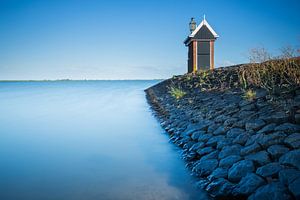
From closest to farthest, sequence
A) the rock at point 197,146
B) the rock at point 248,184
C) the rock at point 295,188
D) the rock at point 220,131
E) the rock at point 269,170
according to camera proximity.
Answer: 1. the rock at point 295,188
2. the rock at point 248,184
3. the rock at point 269,170
4. the rock at point 197,146
5. the rock at point 220,131

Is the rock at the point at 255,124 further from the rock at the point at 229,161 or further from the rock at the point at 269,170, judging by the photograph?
the rock at the point at 269,170

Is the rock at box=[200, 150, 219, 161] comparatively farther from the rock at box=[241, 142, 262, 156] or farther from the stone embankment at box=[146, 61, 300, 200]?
the rock at box=[241, 142, 262, 156]

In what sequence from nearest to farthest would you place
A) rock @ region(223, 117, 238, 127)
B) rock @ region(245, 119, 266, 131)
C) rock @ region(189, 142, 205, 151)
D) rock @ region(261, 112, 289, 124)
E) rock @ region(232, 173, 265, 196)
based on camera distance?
rock @ region(232, 173, 265, 196) → rock @ region(261, 112, 289, 124) → rock @ region(245, 119, 266, 131) → rock @ region(189, 142, 205, 151) → rock @ region(223, 117, 238, 127)

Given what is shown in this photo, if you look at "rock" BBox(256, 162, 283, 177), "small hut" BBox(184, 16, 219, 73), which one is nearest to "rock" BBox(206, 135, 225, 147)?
"rock" BBox(256, 162, 283, 177)

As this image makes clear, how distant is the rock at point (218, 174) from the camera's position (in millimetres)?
4434

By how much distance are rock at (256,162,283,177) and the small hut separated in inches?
744

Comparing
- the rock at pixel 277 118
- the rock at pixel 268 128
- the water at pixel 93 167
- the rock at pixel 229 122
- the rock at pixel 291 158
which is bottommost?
the water at pixel 93 167

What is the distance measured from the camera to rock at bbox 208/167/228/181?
443 centimetres

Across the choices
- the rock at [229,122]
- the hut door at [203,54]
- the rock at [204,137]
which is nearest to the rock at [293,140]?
the rock at [229,122]

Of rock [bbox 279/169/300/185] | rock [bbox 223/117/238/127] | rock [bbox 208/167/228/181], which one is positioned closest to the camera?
rock [bbox 279/169/300/185]

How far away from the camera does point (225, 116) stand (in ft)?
23.6

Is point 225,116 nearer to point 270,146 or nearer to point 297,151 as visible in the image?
point 270,146

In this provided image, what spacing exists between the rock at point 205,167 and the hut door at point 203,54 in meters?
18.2

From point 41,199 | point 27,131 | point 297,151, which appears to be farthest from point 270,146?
point 27,131
